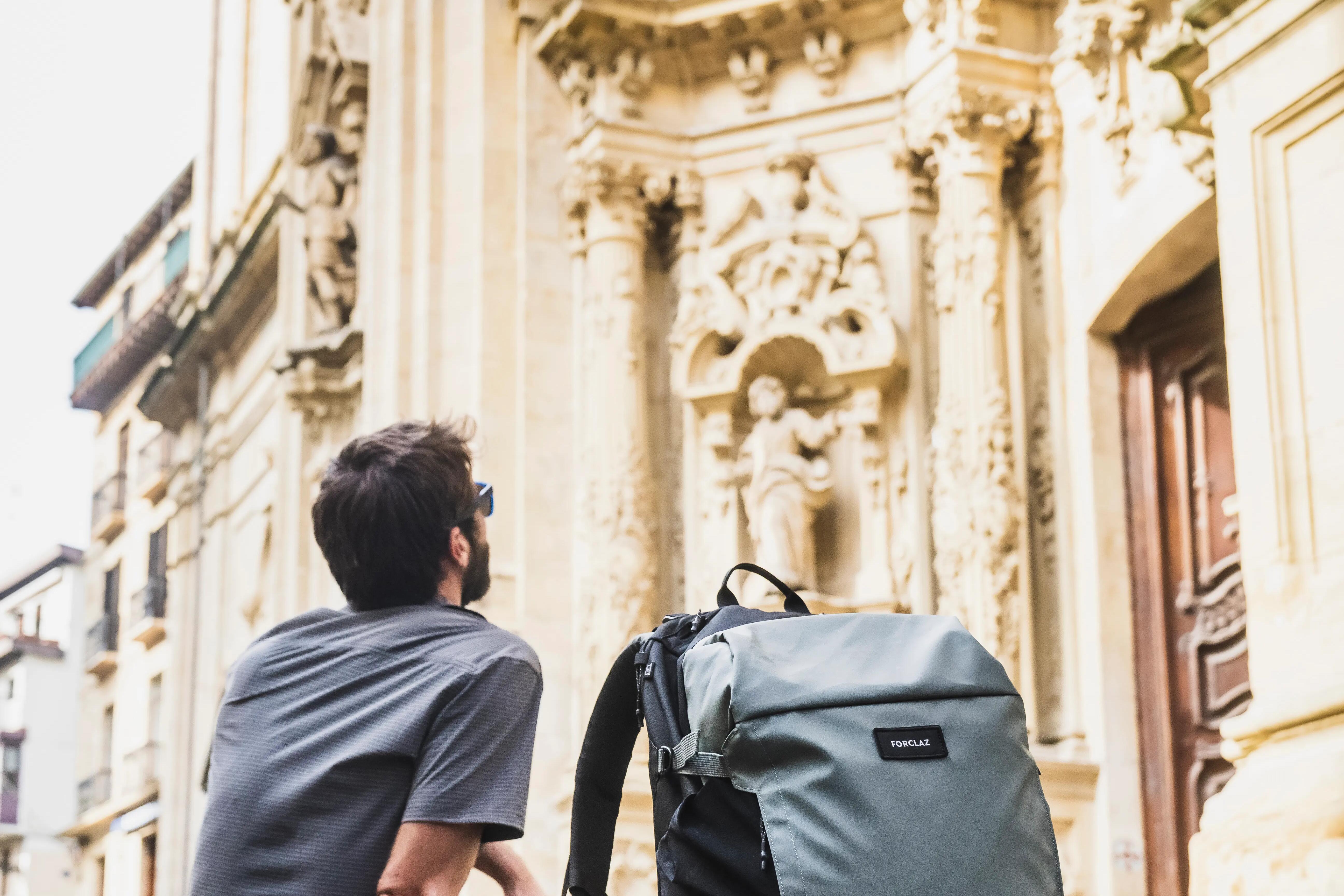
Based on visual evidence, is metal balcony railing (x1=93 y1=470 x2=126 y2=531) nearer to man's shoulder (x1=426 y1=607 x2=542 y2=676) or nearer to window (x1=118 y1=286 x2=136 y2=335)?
window (x1=118 y1=286 x2=136 y2=335)

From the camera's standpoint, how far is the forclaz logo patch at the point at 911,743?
2.23 meters

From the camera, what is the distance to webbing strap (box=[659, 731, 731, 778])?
230cm

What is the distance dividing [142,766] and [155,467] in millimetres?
4311

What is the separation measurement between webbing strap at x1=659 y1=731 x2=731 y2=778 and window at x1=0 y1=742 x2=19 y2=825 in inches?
1481

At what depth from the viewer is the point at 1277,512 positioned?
4914 millimetres

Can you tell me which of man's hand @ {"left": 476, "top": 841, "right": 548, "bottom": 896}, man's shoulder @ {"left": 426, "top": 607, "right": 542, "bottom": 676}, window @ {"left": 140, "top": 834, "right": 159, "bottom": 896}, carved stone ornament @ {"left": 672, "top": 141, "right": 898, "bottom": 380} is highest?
carved stone ornament @ {"left": 672, "top": 141, "right": 898, "bottom": 380}

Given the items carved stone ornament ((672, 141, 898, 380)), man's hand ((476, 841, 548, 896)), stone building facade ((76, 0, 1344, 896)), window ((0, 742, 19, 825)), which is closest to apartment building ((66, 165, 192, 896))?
window ((0, 742, 19, 825))

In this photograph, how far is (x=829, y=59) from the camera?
1077 centimetres

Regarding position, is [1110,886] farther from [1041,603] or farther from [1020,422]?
[1020,422]

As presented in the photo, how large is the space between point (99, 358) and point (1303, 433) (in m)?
31.1

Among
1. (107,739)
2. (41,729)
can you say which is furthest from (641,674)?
(41,729)

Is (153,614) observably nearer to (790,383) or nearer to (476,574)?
(790,383)

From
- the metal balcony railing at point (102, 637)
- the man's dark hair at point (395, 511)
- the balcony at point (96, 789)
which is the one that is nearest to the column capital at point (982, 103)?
the man's dark hair at point (395, 511)

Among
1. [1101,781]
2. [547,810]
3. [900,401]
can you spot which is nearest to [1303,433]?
[1101,781]
